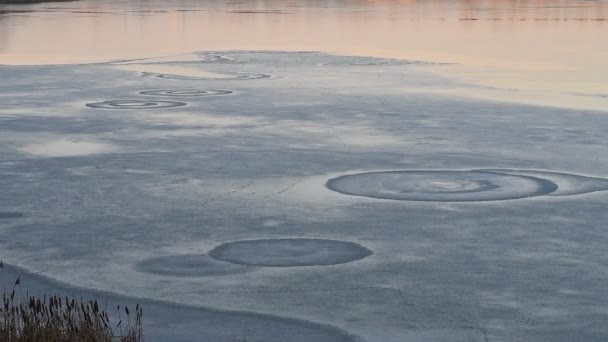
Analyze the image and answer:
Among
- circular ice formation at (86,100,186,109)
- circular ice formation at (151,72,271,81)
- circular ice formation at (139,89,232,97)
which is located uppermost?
circular ice formation at (86,100,186,109)

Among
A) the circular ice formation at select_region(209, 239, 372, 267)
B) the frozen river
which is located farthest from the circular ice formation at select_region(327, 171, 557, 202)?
the circular ice formation at select_region(209, 239, 372, 267)

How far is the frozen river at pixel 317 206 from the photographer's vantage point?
8766mm

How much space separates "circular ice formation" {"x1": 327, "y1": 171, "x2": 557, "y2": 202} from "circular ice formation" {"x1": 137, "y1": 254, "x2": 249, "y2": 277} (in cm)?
335

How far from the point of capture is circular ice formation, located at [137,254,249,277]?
9.88m

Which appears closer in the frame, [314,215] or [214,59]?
[314,215]

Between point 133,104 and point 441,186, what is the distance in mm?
10566

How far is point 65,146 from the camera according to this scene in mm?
17469

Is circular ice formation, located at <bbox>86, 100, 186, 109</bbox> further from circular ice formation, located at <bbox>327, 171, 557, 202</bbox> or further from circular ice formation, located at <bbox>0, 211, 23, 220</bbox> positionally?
circular ice formation, located at <bbox>0, 211, 23, 220</bbox>

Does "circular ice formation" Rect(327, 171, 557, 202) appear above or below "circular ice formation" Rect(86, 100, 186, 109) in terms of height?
above

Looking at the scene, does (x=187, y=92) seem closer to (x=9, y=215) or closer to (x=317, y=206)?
(x=317, y=206)

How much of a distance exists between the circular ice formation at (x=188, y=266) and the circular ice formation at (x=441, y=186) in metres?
3.35

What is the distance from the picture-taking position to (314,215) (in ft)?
40.4

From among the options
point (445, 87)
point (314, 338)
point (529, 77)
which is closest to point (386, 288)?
point (314, 338)

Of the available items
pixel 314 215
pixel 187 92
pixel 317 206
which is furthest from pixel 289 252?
pixel 187 92
